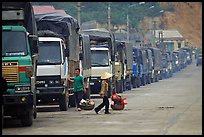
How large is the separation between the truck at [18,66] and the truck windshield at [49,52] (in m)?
5.18

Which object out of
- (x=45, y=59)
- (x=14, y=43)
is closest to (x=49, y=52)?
(x=45, y=59)

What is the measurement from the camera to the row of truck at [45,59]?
78.3ft

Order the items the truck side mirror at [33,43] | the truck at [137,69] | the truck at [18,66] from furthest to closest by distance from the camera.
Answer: the truck at [137,69] < the truck side mirror at [33,43] < the truck at [18,66]

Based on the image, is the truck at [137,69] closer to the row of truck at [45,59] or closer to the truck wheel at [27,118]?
the row of truck at [45,59]

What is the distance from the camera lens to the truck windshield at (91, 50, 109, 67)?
1770 inches

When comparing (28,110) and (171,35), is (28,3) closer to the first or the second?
(28,110)

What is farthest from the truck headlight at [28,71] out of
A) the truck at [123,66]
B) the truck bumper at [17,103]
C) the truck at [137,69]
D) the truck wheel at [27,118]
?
the truck at [137,69]

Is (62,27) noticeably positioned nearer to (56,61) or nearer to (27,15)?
(56,61)

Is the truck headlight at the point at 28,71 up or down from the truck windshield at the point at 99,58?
up

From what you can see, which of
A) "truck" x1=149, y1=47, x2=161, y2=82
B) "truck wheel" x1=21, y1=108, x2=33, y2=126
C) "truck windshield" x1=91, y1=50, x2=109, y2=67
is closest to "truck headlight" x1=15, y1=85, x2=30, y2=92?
"truck wheel" x1=21, y1=108, x2=33, y2=126

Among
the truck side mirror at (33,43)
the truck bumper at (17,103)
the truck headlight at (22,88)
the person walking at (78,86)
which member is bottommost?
the person walking at (78,86)

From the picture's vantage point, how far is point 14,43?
24469mm

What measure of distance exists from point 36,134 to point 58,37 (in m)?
11.2

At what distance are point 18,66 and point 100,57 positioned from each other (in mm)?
21469
